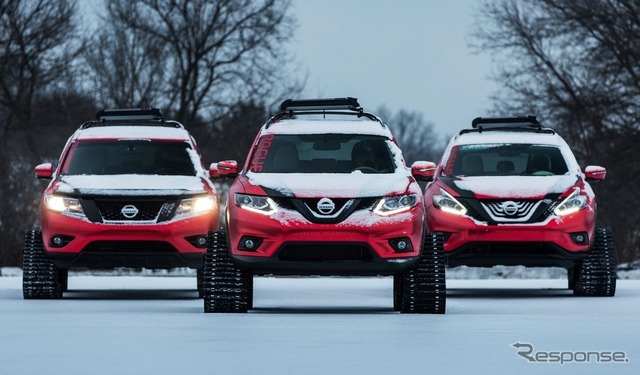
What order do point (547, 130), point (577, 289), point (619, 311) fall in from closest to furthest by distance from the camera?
point (619, 311)
point (577, 289)
point (547, 130)

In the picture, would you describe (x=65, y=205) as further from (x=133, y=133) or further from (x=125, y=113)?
(x=125, y=113)

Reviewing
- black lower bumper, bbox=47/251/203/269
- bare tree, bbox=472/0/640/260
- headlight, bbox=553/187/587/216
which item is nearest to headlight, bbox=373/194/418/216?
black lower bumper, bbox=47/251/203/269

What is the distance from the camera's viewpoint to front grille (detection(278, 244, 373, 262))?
565 inches

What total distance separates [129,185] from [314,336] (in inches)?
266

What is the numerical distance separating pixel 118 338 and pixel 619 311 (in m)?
6.21

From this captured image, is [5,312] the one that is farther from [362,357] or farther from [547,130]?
[547,130]

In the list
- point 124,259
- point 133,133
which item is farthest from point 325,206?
point 133,133

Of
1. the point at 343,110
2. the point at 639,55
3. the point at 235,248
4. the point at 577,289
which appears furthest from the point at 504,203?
the point at 639,55

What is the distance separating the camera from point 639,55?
43.0m

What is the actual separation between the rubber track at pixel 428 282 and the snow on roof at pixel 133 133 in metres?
5.59

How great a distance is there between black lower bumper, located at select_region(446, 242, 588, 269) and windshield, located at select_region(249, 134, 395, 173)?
123 inches


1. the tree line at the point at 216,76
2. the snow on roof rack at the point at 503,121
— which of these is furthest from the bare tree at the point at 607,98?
the snow on roof rack at the point at 503,121

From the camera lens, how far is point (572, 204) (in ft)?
61.6

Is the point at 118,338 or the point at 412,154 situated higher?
the point at 118,338
